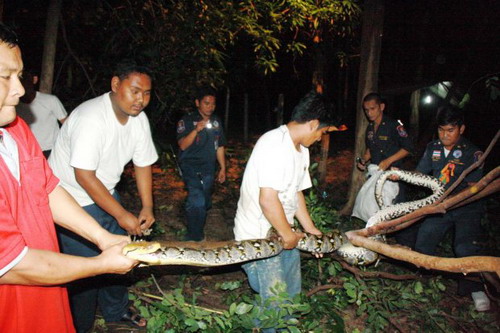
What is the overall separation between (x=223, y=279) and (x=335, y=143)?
13.1 meters

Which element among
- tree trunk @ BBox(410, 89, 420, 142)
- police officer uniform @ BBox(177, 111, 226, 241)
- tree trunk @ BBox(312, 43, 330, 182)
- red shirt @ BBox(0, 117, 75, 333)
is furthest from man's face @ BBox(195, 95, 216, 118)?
tree trunk @ BBox(410, 89, 420, 142)

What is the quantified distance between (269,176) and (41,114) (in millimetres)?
3991

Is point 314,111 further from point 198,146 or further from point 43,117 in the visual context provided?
point 43,117

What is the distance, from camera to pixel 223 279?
4.81 meters

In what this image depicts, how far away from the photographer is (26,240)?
73.6 inches

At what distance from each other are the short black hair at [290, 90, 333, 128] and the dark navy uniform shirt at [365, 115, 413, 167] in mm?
3031

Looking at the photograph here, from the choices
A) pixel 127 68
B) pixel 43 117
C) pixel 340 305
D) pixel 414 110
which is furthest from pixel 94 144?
pixel 414 110

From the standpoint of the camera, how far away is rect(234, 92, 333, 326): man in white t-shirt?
2832 millimetres

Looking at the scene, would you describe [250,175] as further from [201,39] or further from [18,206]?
[201,39]

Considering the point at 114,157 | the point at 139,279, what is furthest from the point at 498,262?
the point at 139,279

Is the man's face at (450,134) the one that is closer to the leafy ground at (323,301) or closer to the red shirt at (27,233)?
the leafy ground at (323,301)

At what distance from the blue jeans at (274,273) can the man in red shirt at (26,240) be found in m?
1.36

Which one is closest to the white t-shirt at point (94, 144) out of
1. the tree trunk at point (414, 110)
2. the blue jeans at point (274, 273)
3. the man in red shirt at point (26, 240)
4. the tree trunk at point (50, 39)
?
the man in red shirt at point (26, 240)

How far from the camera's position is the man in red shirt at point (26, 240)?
5.36ft
